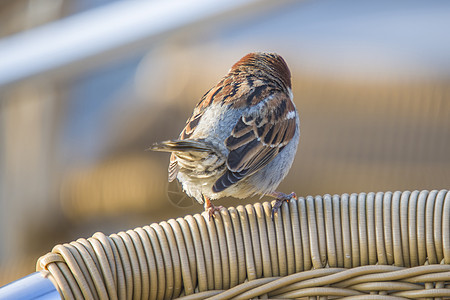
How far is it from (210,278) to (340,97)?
2.10 metres

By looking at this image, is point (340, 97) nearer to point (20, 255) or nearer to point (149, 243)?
point (20, 255)

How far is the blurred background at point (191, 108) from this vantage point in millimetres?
3102

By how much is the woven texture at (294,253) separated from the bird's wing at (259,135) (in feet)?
1.91

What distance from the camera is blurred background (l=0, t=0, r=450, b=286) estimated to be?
3102mm

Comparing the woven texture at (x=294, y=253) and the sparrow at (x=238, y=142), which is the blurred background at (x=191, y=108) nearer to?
the sparrow at (x=238, y=142)

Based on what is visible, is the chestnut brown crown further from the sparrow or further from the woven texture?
the woven texture

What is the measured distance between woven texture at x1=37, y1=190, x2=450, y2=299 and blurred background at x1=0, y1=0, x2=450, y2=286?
59.1 inches

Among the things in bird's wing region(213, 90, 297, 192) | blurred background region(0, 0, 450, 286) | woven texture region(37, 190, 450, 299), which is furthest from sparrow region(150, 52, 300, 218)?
blurred background region(0, 0, 450, 286)

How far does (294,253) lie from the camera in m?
1.26

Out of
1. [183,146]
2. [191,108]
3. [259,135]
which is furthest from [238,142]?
[191,108]

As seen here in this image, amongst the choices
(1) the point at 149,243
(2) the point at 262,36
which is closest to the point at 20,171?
(2) the point at 262,36

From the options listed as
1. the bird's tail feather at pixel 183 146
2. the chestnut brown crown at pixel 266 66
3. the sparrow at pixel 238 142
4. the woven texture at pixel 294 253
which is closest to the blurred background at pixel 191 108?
the chestnut brown crown at pixel 266 66

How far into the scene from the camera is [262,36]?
154 inches

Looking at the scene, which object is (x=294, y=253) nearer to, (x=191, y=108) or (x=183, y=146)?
(x=183, y=146)
